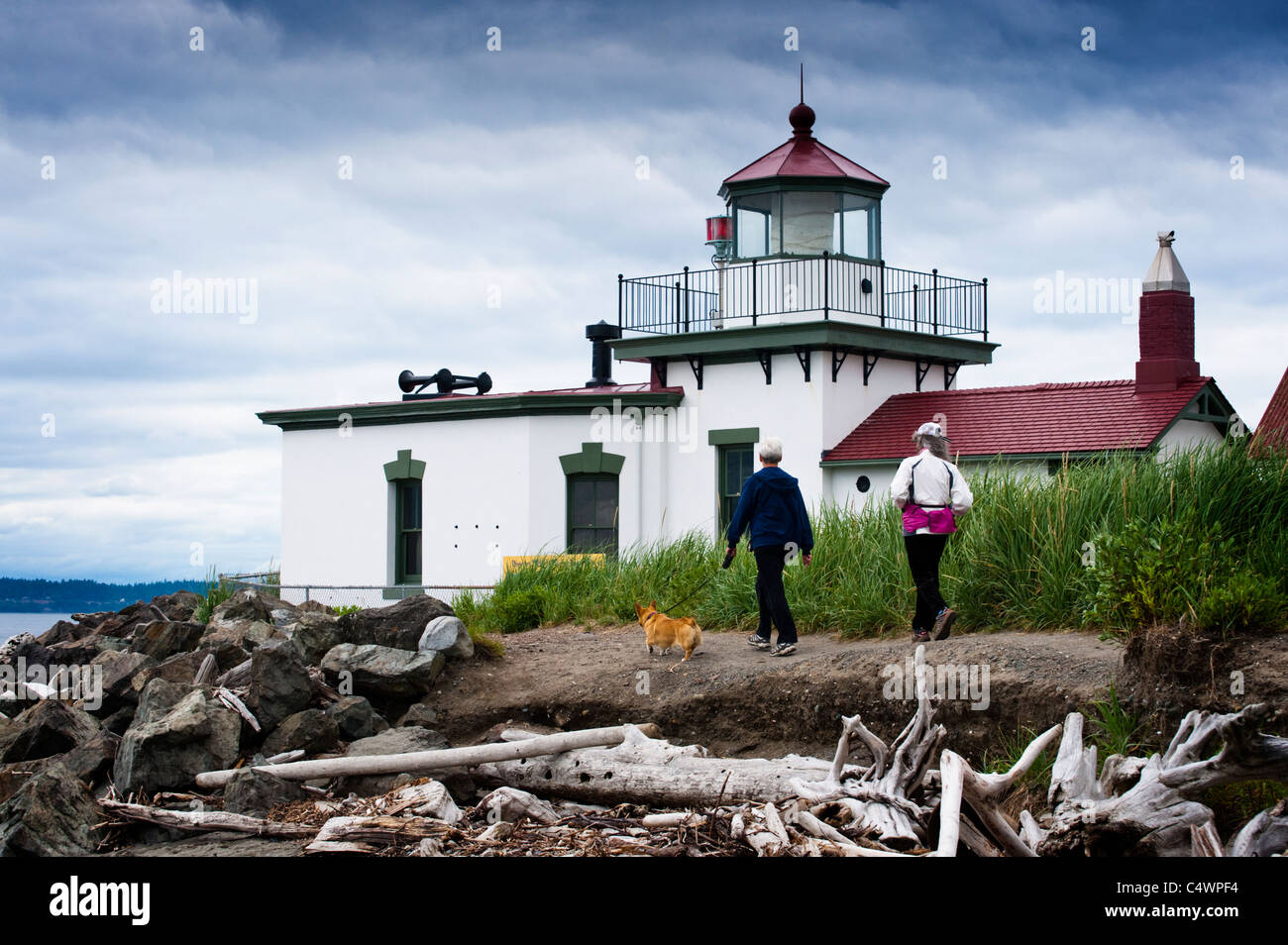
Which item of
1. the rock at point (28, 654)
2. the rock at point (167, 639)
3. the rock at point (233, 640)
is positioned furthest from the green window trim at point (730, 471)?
the rock at point (28, 654)

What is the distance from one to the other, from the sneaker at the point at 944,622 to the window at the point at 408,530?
14.5 meters

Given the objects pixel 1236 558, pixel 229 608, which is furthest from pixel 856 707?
pixel 229 608

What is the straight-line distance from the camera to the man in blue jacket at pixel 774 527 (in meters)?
11.9

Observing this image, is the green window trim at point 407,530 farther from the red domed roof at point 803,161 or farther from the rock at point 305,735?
the rock at point 305,735

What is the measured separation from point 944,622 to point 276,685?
584 cm

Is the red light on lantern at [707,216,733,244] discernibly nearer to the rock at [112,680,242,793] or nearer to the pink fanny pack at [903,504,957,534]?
the pink fanny pack at [903,504,957,534]

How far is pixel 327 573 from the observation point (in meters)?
25.1

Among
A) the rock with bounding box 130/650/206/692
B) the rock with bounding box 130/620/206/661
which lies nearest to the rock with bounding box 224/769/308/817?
the rock with bounding box 130/650/206/692

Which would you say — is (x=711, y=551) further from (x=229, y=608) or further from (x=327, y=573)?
(x=327, y=573)

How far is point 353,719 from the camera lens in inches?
461

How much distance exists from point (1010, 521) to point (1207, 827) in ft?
17.5

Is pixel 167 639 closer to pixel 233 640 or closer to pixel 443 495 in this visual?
pixel 233 640
